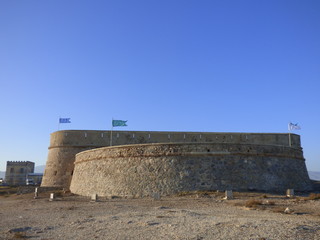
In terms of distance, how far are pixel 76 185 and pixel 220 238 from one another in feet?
59.4

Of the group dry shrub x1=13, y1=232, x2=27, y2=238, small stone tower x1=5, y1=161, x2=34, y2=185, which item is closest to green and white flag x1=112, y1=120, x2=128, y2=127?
dry shrub x1=13, y1=232, x2=27, y2=238

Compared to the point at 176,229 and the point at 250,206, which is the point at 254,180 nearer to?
the point at 250,206

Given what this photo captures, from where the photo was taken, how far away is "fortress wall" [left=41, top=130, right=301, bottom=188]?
27453 mm

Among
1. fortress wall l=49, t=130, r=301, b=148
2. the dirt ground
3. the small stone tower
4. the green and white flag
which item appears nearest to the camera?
the dirt ground

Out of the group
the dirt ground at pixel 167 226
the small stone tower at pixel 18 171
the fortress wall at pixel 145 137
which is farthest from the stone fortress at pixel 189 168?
the small stone tower at pixel 18 171

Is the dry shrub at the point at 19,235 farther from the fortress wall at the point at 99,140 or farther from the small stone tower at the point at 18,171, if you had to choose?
the small stone tower at the point at 18,171

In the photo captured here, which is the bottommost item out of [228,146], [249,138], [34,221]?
[34,221]

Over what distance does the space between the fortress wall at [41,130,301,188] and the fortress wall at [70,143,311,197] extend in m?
7.38

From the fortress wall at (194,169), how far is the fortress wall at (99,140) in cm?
738

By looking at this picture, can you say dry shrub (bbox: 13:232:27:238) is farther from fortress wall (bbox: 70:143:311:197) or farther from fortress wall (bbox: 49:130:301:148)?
fortress wall (bbox: 49:130:301:148)

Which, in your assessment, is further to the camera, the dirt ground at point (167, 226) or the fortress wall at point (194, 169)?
the fortress wall at point (194, 169)

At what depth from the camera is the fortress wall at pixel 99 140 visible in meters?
27.5

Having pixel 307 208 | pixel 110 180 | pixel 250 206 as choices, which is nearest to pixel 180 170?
pixel 110 180

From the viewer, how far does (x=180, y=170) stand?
17844 millimetres
